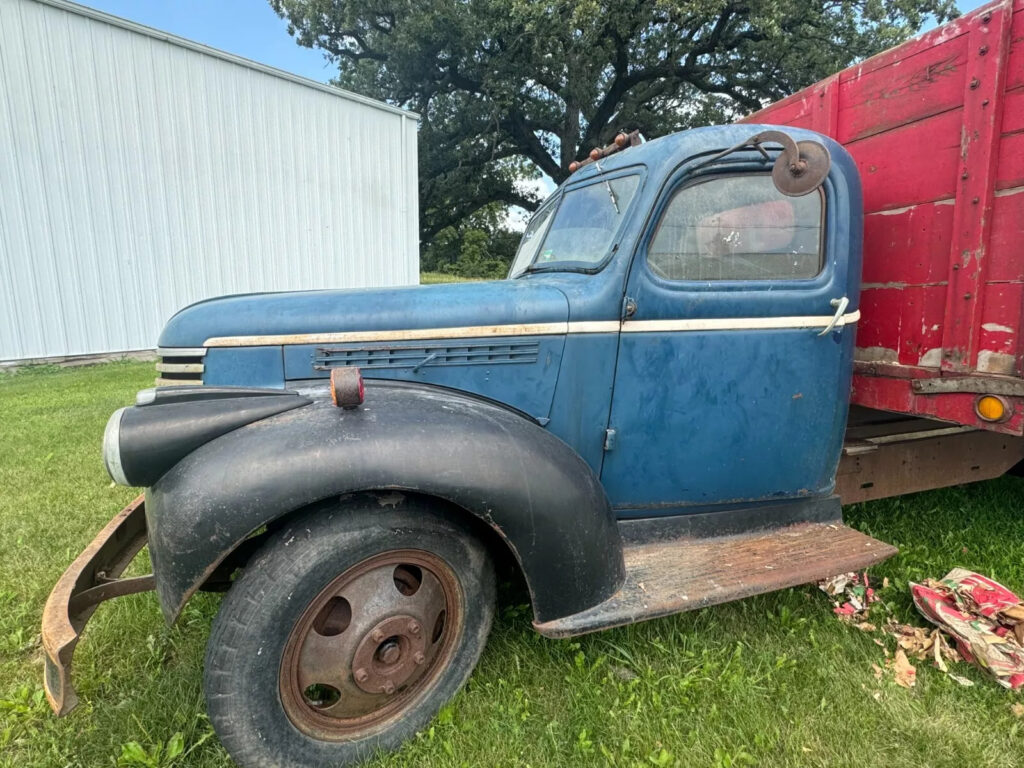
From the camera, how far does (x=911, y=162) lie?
264 centimetres

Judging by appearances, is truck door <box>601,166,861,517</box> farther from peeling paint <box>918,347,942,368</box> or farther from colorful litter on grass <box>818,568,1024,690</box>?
colorful litter on grass <box>818,568,1024,690</box>

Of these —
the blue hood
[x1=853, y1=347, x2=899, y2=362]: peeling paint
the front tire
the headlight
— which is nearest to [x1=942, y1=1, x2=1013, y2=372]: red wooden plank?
[x1=853, y1=347, x2=899, y2=362]: peeling paint

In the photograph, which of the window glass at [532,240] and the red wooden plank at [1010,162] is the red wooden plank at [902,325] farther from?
the window glass at [532,240]

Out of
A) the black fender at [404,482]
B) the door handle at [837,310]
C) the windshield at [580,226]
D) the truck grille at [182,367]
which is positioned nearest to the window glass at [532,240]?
the windshield at [580,226]

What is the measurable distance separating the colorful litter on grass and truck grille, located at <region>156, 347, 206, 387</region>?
9.52ft

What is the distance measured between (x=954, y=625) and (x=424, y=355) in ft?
8.03

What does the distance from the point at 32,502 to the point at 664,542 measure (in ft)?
13.4

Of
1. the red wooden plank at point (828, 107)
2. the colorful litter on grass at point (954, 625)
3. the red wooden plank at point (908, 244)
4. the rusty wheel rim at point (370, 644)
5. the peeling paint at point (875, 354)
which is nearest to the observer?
the rusty wheel rim at point (370, 644)

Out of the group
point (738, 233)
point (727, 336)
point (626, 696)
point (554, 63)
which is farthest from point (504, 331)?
point (554, 63)

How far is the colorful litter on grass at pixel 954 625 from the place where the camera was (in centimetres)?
235

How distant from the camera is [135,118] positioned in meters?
9.12

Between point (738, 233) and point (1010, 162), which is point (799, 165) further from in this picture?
point (1010, 162)

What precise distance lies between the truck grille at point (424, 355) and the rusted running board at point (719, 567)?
95cm

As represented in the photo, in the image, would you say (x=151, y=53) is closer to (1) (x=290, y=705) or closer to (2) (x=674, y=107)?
(1) (x=290, y=705)
